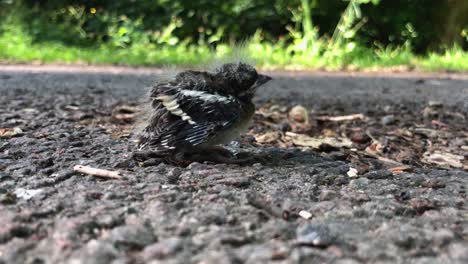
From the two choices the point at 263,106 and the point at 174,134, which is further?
the point at 263,106

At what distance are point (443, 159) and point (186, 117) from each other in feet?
5.08

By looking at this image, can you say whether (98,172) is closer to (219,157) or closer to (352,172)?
(219,157)

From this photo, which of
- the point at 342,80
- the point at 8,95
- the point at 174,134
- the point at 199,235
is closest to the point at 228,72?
the point at 174,134

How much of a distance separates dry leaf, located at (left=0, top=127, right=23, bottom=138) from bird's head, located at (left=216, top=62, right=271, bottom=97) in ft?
4.04

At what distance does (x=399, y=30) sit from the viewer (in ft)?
52.3

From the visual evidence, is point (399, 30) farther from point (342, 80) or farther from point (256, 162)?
point (256, 162)

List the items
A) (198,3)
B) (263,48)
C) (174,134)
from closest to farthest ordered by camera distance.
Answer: (174,134) < (263,48) < (198,3)

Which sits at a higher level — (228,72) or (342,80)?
(228,72)

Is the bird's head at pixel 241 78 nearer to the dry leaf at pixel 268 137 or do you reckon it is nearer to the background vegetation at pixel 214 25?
the dry leaf at pixel 268 137

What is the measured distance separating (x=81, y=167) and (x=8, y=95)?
3.06 m

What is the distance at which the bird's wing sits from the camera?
8.25ft

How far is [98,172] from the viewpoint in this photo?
2.27 metres

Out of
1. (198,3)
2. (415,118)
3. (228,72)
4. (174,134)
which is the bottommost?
(415,118)

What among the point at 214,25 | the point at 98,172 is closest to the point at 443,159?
the point at 98,172
